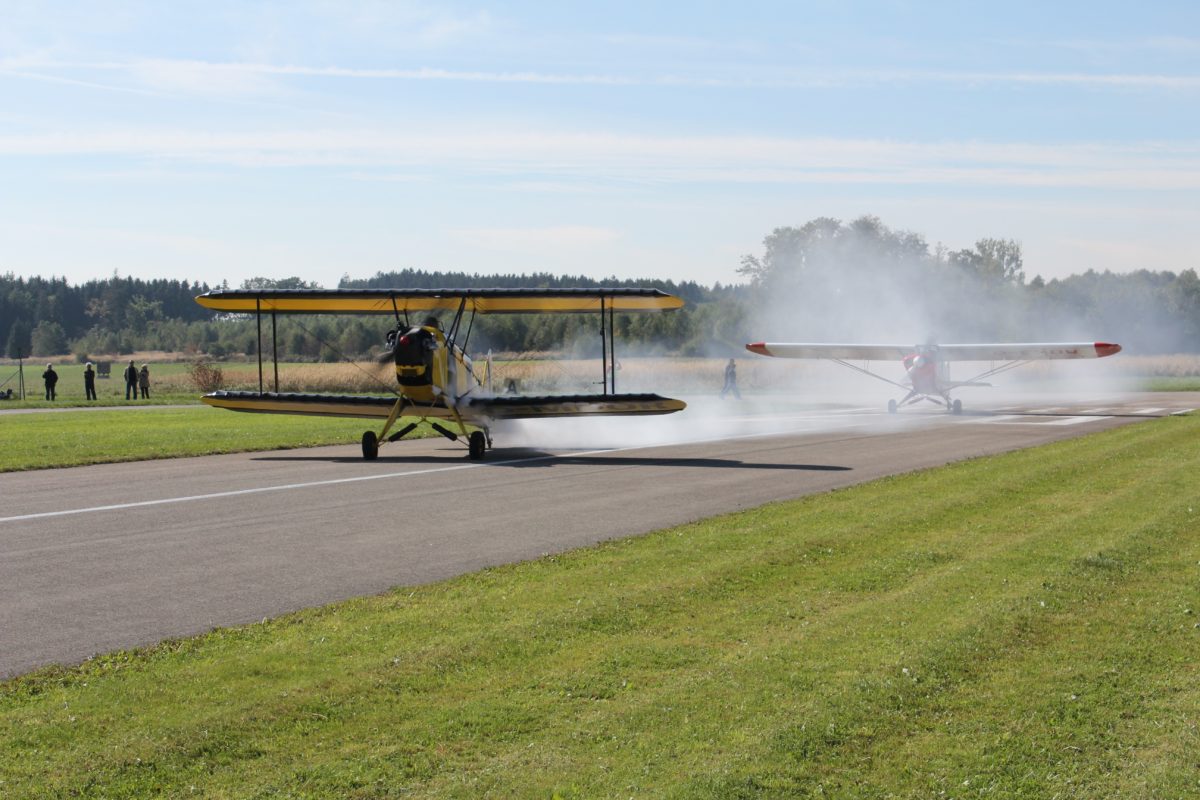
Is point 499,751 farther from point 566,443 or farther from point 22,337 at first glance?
point 22,337

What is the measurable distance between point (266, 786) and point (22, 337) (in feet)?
590

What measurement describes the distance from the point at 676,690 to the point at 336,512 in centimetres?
872

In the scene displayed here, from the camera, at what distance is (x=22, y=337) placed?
166250 mm

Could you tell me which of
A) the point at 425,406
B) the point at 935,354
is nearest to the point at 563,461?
the point at 425,406

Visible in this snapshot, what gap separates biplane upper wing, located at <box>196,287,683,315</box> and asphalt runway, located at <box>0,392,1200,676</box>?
2.97 meters

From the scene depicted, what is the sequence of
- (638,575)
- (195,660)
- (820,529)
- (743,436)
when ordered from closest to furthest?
1. (195,660)
2. (638,575)
3. (820,529)
4. (743,436)

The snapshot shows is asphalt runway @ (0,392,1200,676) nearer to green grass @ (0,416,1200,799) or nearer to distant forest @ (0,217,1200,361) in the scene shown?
green grass @ (0,416,1200,799)

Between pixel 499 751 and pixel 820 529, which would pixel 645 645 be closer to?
pixel 499 751

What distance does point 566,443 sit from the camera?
26547 millimetres

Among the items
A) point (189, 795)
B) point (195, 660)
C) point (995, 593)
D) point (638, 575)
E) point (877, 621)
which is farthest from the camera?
point (638, 575)

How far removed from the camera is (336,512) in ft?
47.6

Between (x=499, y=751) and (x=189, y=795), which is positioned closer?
(x=189, y=795)

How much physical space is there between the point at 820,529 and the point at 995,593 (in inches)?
142

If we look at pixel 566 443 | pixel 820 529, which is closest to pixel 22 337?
pixel 566 443
